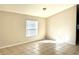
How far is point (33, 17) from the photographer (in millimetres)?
5105

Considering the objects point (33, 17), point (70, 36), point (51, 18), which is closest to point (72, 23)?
point (70, 36)

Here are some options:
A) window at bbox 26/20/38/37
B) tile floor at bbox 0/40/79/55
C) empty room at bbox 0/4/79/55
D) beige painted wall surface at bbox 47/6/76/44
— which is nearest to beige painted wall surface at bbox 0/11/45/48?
empty room at bbox 0/4/79/55

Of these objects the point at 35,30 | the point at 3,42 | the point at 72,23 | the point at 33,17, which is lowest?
the point at 3,42

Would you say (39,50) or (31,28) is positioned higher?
(31,28)

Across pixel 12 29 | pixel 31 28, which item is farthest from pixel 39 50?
pixel 31 28

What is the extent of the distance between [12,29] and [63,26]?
7.89 feet

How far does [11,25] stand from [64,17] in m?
2.49

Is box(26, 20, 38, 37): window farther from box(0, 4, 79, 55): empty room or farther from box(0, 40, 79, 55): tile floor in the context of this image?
box(0, 40, 79, 55): tile floor

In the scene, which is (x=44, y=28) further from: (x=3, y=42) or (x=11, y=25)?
(x=3, y=42)

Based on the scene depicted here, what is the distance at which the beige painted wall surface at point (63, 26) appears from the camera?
4.82 metres

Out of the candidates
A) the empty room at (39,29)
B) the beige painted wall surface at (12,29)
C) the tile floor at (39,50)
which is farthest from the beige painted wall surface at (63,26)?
the tile floor at (39,50)

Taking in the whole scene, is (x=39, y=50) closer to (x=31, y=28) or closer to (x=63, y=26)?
(x=31, y=28)

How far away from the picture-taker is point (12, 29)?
13.7 feet

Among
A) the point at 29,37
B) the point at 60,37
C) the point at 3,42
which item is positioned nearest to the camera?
the point at 3,42
